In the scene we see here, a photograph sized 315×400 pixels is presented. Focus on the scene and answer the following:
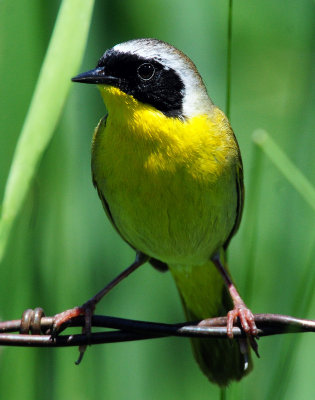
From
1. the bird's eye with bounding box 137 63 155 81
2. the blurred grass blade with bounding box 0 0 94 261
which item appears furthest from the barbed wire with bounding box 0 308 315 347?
the bird's eye with bounding box 137 63 155 81

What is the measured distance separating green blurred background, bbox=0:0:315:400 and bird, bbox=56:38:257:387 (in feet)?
0.51

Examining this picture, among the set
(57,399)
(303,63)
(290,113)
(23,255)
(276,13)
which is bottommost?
(57,399)

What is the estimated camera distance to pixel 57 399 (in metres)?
2.92

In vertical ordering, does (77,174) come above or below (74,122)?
below

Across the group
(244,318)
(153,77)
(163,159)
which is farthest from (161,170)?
(244,318)

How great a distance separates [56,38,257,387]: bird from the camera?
2.86 m

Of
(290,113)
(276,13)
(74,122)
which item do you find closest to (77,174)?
(74,122)

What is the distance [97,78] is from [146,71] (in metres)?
0.25

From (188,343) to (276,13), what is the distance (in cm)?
172

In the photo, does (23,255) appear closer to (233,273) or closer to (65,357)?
(65,357)

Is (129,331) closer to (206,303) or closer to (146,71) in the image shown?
(146,71)

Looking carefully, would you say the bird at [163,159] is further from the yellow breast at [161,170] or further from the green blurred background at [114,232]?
the green blurred background at [114,232]

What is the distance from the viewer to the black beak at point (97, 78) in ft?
9.15

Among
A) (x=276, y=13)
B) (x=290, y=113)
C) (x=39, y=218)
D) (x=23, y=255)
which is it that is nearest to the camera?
(x=23, y=255)
